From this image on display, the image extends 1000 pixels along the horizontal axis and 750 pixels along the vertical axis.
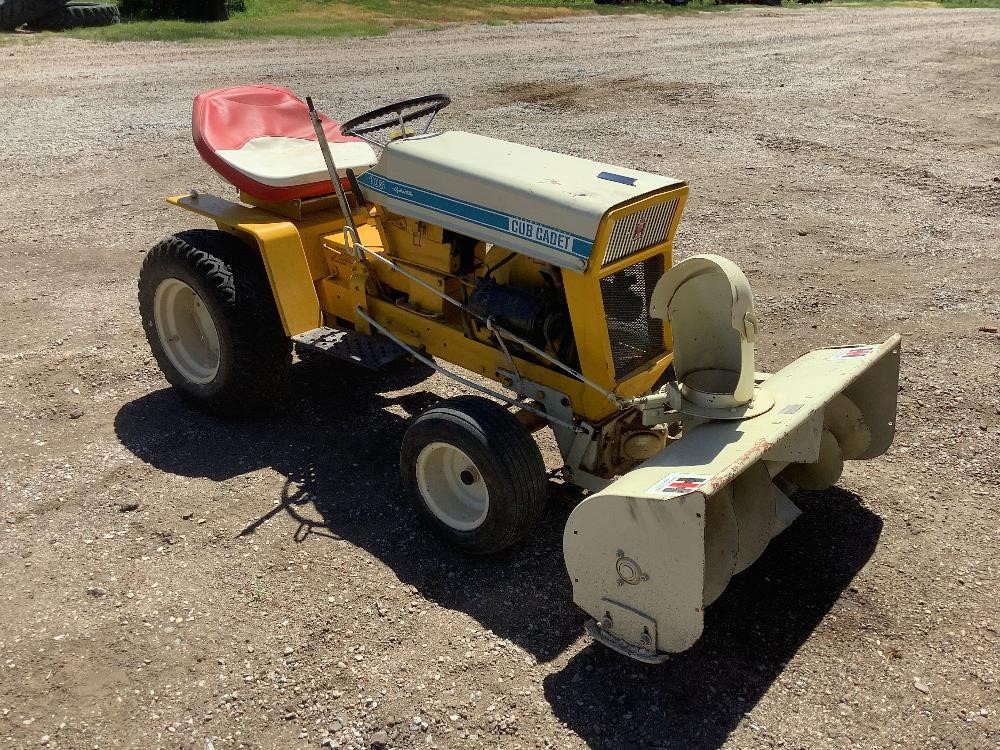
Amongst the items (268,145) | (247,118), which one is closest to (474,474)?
(268,145)

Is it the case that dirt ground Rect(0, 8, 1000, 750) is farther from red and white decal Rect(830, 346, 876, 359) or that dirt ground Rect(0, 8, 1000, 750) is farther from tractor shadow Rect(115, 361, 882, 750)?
red and white decal Rect(830, 346, 876, 359)

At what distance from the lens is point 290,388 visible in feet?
17.3

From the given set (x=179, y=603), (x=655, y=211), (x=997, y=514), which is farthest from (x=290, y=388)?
(x=997, y=514)

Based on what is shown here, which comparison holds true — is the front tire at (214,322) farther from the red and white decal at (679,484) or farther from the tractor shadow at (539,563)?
the red and white decal at (679,484)

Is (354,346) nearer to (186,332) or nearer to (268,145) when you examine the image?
(186,332)

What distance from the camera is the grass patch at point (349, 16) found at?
54.7 ft

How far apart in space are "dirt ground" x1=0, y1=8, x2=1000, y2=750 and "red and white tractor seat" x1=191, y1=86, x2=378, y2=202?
131 centimetres

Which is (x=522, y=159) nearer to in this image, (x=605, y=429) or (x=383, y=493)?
(x=605, y=429)

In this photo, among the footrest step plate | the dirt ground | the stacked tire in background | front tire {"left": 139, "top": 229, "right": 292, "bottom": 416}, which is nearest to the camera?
the dirt ground

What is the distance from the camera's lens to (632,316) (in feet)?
13.8

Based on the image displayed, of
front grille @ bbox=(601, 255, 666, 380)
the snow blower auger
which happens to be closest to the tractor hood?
the snow blower auger

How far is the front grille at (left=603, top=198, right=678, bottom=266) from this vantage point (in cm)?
387

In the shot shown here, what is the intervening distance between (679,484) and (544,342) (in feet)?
3.66

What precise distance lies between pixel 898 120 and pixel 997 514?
8.66 metres
